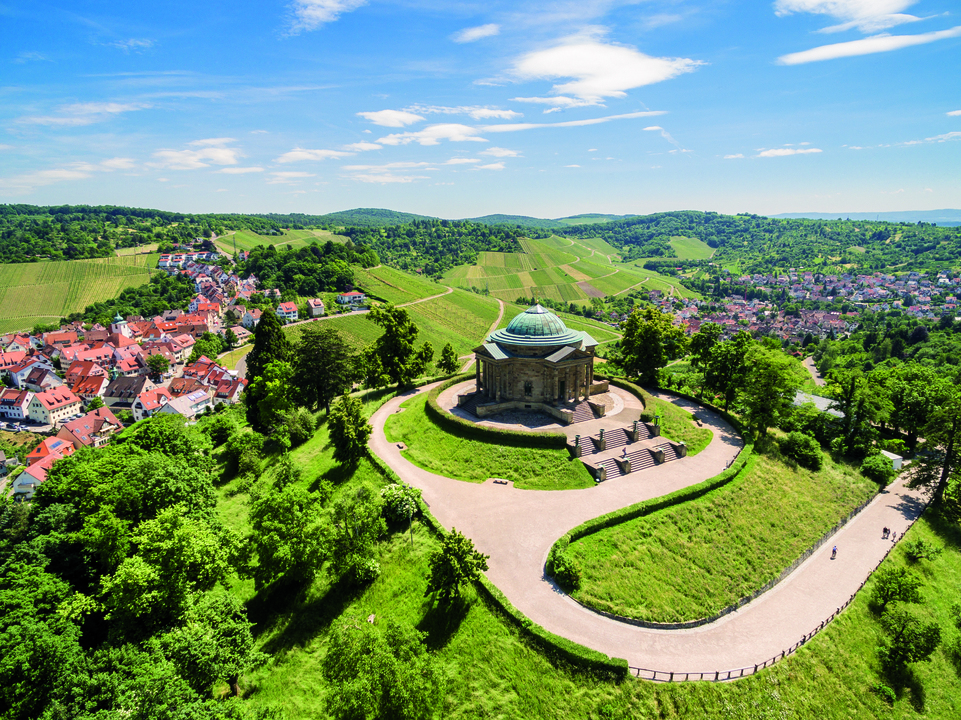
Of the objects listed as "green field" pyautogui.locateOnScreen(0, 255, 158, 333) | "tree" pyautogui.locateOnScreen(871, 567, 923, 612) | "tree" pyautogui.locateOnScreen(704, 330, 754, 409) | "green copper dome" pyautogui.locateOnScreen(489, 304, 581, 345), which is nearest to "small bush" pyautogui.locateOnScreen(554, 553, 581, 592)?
"tree" pyautogui.locateOnScreen(871, 567, 923, 612)

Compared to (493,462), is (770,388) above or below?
above

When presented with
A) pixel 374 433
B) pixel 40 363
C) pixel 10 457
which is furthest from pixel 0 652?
pixel 40 363

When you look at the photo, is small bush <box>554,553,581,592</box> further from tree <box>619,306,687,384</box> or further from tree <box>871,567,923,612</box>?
tree <box>619,306,687,384</box>

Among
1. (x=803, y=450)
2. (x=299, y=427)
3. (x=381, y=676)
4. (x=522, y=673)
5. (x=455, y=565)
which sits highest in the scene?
(x=455, y=565)

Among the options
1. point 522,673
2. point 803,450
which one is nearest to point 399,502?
point 522,673

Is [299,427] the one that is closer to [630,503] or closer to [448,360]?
[448,360]
